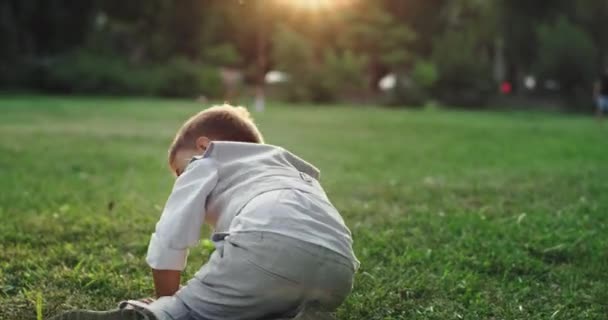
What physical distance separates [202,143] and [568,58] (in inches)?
1203

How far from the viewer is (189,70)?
30.6 meters

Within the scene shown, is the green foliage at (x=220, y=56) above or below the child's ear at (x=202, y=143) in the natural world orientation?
below

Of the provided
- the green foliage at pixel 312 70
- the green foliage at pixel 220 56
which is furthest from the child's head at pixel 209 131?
the green foliage at pixel 220 56

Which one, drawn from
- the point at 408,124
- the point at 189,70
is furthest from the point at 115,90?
the point at 408,124

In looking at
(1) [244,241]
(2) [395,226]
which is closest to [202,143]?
(1) [244,241]

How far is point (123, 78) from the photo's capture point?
3064cm

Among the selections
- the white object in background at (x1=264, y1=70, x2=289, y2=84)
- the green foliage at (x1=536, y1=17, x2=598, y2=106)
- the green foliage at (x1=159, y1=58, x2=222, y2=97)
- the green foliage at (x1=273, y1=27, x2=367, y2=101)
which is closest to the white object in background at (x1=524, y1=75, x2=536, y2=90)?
the green foliage at (x1=536, y1=17, x2=598, y2=106)

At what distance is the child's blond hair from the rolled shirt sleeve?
0.13m

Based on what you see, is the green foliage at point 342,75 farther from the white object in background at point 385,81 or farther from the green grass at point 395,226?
the green grass at point 395,226

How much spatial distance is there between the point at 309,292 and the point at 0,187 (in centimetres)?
380

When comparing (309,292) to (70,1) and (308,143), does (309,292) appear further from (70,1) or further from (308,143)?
(70,1)

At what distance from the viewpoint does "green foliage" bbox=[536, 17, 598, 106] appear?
3094 centimetres

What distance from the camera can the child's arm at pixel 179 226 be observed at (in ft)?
7.87

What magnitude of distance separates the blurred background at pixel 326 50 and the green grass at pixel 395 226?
737 inches
